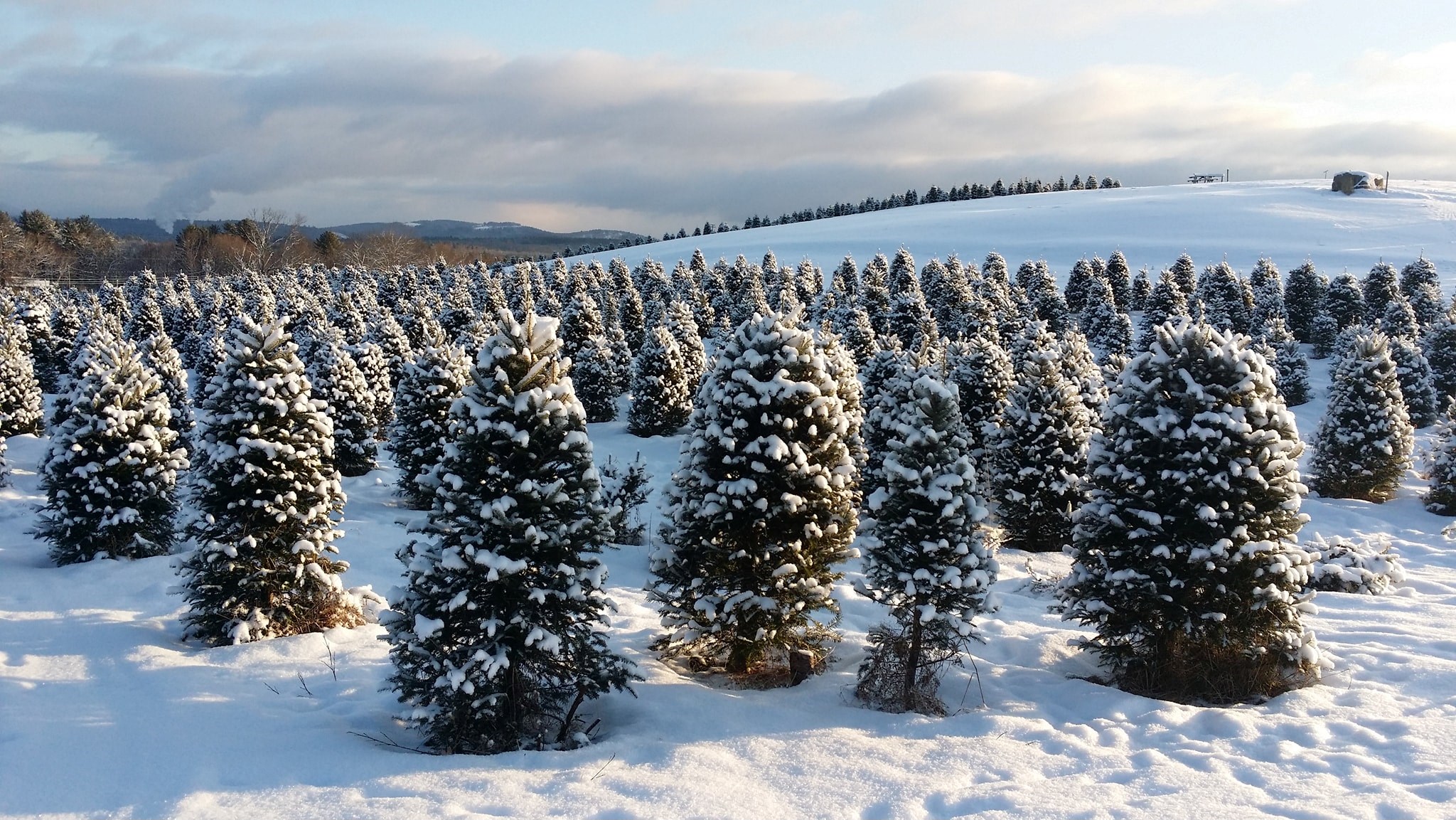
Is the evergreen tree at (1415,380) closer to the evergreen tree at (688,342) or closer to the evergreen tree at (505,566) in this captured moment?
the evergreen tree at (688,342)

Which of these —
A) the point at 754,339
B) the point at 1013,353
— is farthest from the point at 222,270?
the point at 754,339

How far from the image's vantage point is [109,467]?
40.0ft

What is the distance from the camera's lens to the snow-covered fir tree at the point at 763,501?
8547 mm

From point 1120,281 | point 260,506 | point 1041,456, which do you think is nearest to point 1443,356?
point 1120,281

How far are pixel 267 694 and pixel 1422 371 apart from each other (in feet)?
111

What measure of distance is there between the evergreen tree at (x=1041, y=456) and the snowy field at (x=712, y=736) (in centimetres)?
376

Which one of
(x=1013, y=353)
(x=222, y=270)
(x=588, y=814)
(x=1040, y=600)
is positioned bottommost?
(x=1040, y=600)

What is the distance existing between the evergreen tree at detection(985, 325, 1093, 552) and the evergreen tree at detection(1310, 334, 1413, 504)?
9404 mm

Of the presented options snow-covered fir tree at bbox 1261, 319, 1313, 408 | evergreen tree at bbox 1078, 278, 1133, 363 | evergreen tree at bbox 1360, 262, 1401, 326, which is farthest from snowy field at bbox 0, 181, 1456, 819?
evergreen tree at bbox 1360, 262, 1401, 326

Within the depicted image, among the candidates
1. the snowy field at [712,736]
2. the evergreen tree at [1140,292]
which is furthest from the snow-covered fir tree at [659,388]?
the evergreen tree at [1140,292]

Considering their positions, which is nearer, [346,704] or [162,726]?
[162,726]

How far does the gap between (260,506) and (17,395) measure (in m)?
18.6

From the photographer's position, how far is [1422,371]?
27.4 meters

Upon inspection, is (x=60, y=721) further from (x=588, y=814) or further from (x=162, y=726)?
(x=588, y=814)
